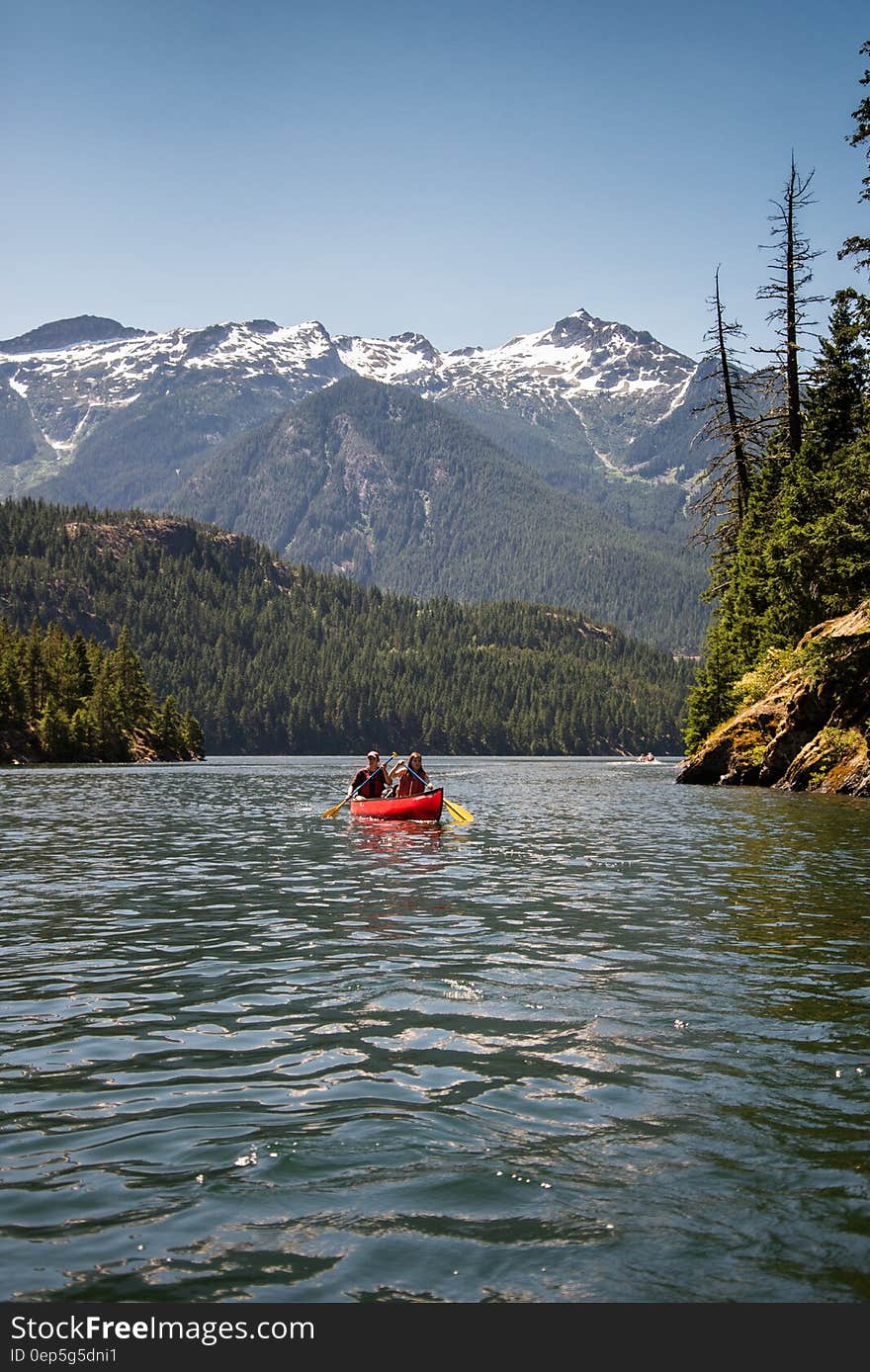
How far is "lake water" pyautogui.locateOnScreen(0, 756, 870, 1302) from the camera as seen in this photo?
6.27 metres

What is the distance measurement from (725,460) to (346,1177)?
218 ft

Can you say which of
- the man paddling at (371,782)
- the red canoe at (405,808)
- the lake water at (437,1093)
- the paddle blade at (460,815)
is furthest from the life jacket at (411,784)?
Answer: the lake water at (437,1093)

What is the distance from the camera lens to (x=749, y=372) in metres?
60.1

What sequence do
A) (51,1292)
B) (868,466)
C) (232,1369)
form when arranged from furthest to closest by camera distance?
(868,466), (51,1292), (232,1369)

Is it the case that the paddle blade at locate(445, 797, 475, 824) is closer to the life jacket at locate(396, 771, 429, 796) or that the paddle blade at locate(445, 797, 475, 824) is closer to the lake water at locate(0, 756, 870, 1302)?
the life jacket at locate(396, 771, 429, 796)

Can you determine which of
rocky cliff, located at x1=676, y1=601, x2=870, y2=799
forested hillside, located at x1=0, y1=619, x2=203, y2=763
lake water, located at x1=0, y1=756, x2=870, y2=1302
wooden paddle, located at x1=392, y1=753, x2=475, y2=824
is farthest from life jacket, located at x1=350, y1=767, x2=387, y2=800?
forested hillside, located at x1=0, y1=619, x2=203, y2=763

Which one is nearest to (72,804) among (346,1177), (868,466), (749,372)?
(868,466)

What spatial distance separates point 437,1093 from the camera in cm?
926

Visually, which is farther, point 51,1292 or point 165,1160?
point 165,1160

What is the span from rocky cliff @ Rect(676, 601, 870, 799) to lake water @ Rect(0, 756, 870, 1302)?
2724 centimetres

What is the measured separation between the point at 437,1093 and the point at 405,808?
28081 millimetres

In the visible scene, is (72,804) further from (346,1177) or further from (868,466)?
(346,1177)

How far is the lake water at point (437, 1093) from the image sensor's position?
6.27m

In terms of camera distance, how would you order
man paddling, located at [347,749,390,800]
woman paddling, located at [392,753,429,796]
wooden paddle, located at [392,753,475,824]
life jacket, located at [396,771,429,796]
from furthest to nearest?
man paddling, located at [347,749,390,800], life jacket, located at [396,771,429,796], wooden paddle, located at [392,753,475,824], woman paddling, located at [392,753,429,796]
